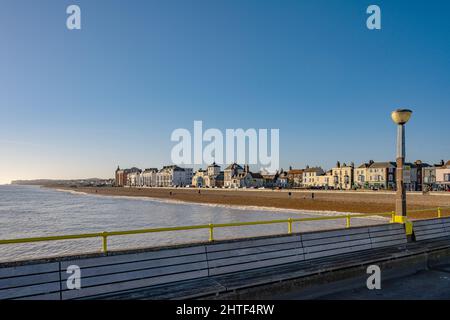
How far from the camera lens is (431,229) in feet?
35.1

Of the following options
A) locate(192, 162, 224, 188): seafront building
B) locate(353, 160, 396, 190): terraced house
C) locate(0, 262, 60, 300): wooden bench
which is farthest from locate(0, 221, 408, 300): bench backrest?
locate(192, 162, 224, 188): seafront building

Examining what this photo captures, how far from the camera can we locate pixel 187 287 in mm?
5648

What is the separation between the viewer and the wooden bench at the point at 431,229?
10227 mm

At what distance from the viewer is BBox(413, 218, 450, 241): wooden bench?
1023 cm

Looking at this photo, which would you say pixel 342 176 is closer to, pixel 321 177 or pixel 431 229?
pixel 321 177

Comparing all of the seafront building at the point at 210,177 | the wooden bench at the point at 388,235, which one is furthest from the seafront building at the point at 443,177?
the seafront building at the point at 210,177

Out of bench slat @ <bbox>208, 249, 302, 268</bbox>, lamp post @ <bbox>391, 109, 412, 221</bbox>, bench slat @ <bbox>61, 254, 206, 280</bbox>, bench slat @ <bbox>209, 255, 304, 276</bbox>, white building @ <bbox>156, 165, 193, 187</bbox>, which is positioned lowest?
white building @ <bbox>156, 165, 193, 187</bbox>

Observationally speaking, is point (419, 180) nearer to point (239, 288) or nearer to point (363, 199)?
→ point (363, 199)

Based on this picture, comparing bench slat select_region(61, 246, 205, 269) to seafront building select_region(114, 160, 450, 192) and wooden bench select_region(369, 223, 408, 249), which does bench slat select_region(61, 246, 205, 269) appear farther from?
seafront building select_region(114, 160, 450, 192)

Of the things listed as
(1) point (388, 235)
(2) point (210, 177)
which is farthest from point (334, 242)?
(2) point (210, 177)

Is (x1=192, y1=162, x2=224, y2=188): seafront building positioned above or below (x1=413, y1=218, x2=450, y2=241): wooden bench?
below

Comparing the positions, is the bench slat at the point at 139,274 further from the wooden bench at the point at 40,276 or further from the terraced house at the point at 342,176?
the terraced house at the point at 342,176

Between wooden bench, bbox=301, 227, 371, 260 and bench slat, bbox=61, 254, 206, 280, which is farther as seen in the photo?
wooden bench, bbox=301, 227, 371, 260
